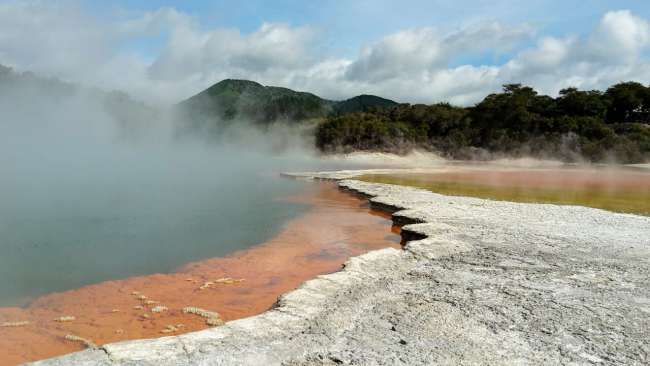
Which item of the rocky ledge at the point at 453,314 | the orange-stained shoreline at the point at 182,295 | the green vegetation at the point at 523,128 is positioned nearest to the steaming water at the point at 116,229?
the orange-stained shoreline at the point at 182,295

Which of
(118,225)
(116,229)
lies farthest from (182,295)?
(118,225)

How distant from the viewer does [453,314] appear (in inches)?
215

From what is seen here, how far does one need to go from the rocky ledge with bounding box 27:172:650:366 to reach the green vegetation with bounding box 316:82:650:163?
53353 mm

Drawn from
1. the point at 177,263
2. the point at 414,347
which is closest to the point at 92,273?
the point at 177,263

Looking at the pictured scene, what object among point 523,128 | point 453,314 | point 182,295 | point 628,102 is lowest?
point 182,295

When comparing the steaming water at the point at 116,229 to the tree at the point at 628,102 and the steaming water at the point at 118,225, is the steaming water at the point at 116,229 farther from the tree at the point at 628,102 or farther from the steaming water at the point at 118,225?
the tree at the point at 628,102

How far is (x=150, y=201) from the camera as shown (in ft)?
63.8

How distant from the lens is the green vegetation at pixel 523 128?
5634 centimetres

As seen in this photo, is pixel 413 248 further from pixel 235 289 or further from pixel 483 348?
pixel 483 348

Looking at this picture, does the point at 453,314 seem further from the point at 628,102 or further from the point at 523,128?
the point at 628,102

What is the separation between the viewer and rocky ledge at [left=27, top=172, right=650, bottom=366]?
4.38m

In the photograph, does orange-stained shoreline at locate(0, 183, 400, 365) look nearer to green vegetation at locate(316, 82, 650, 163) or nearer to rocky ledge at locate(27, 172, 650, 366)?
rocky ledge at locate(27, 172, 650, 366)

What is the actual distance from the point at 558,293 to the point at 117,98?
134 metres

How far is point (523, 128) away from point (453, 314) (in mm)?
62273
